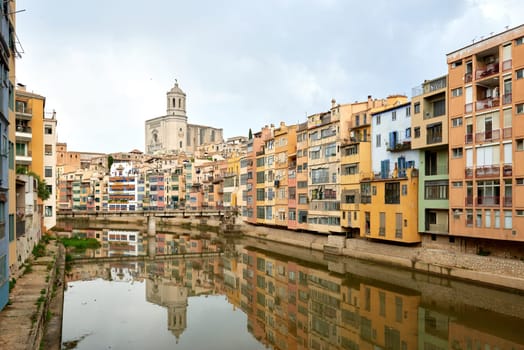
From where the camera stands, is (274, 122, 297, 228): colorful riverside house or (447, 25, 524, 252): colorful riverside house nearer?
(447, 25, 524, 252): colorful riverside house

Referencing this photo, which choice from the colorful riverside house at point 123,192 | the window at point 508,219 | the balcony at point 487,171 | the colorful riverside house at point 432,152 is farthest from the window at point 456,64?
the colorful riverside house at point 123,192

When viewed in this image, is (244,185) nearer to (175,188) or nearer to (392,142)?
(175,188)

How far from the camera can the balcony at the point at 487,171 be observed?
3328cm

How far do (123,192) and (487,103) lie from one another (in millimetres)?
107144

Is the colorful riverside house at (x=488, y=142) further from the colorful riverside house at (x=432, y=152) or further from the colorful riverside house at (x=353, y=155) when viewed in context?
the colorful riverside house at (x=353, y=155)

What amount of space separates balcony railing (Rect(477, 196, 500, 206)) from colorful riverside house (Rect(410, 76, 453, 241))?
12.4 ft

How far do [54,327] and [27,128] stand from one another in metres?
31.6

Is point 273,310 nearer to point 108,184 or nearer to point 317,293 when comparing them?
point 317,293

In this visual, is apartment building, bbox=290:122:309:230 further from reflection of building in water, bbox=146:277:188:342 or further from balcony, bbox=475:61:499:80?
balcony, bbox=475:61:499:80

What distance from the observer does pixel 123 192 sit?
12656 centimetres

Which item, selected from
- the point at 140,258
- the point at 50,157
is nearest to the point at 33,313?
the point at 140,258

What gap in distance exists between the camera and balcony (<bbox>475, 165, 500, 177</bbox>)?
1310 inches

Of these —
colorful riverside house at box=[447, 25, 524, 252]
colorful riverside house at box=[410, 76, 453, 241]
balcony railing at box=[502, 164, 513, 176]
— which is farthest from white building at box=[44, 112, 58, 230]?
balcony railing at box=[502, 164, 513, 176]

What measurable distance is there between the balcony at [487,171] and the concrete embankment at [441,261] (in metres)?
5.92
